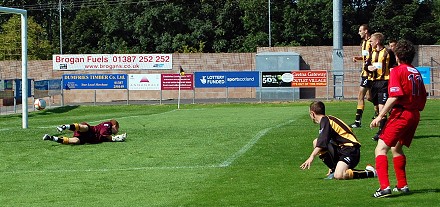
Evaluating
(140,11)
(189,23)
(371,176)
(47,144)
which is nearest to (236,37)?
(189,23)

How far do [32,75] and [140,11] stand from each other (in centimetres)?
1941

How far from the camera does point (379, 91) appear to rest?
17078 mm

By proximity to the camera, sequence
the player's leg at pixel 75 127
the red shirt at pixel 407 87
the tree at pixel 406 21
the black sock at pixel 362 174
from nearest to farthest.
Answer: the red shirt at pixel 407 87, the black sock at pixel 362 174, the player's leg at pixel 75 127, the tree at pixel 406 21

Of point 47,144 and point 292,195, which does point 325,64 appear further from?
point 292,195

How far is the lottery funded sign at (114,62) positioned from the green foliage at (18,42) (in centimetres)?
858

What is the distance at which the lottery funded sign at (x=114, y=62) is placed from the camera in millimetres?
53469

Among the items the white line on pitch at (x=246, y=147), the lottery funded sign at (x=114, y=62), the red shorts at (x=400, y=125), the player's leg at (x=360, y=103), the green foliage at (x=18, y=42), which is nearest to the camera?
the red shorts at (x=400, y=125)

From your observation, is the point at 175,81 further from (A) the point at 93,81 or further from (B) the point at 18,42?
(B) the point at 18,42

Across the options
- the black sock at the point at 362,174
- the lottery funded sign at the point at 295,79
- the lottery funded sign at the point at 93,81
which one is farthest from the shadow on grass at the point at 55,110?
the black sock at the point at 362,174

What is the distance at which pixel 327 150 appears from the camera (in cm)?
1132

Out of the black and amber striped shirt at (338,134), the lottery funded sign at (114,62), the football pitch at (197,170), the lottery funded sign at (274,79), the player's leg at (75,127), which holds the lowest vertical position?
the football pitch at (197,170)

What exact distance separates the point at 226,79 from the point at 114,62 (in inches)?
485

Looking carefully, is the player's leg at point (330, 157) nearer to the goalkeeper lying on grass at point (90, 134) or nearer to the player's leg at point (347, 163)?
the player's leg at point (347, 163)

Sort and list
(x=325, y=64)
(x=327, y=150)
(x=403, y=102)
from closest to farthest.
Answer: (x=403, y=102), (x=327, y=150), (x=325, y=64)
